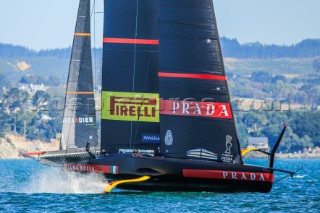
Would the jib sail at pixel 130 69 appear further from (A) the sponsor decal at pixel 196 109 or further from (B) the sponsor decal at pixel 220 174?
(B) the sponsor decal at pixel 220 174

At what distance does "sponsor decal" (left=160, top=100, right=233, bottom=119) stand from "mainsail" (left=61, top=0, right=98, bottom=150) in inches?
556

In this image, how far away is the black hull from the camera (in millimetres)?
35116

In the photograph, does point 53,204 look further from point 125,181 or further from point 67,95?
point 67,95

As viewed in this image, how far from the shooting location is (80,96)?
5034 centimetres

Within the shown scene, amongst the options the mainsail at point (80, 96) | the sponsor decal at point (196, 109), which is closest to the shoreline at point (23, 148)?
the mainsail at point (80, 96)

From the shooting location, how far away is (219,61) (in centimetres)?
3581

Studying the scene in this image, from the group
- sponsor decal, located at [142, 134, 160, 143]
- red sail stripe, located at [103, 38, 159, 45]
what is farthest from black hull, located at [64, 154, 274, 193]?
red sail stripe, located at [103, 38, 159, 45]

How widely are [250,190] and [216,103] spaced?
10.3ft

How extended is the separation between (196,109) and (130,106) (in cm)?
434

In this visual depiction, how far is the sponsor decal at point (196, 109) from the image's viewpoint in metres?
35.8

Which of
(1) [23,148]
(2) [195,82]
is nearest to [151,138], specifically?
(2) [195,82]

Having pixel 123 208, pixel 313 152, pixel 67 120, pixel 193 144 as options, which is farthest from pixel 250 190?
pixel 313 152

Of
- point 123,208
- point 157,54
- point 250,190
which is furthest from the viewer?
point 157,54

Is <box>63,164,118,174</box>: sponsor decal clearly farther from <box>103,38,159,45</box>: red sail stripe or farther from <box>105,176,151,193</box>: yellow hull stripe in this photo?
<box>103,38,159,45</box>: red sail stripe
